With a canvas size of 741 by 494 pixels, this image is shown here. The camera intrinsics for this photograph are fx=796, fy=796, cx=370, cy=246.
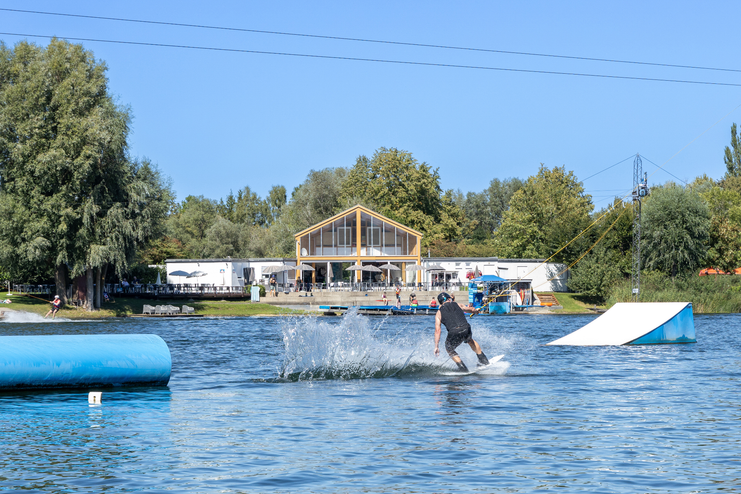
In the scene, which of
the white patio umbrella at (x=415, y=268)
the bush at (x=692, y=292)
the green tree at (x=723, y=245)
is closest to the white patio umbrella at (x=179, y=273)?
the white patio umbrella at (x=415, y=268)

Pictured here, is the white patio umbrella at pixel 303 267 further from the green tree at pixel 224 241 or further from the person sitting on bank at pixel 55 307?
the green tree at pixel 224 241

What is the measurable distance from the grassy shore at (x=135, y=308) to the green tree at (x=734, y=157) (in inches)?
3008

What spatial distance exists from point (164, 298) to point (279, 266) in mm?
11910

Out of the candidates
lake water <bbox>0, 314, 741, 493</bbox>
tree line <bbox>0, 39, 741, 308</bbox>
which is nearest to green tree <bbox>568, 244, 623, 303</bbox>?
tree line <bbox>0, 39, 741, 308</bbox>

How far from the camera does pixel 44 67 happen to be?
49.8m

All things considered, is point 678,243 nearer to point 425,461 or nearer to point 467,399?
point 467,399

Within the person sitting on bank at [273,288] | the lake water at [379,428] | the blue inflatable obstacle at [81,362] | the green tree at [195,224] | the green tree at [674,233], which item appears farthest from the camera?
the green tree at [195,224]

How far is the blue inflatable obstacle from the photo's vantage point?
1471 cm

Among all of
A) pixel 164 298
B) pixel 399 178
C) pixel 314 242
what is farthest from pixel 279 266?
pixel 399 178

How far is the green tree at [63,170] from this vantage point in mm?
48312

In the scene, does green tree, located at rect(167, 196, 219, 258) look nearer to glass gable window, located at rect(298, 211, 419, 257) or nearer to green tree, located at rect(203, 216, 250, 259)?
green tree, located at rect(203, 216, 250, 259)

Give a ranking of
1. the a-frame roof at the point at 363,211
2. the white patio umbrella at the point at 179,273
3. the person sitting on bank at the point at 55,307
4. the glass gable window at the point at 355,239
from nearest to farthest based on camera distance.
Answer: the person sitting on bank at the point at 55,307 → the white patio umbrella at the point at 179,273 → the a-frame roof at the point at 363,211 → the glass gable window at the point at 355,239

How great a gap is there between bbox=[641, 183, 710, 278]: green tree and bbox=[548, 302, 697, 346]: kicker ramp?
34029 millimetres

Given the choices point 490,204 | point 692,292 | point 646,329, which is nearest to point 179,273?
point 692,292
